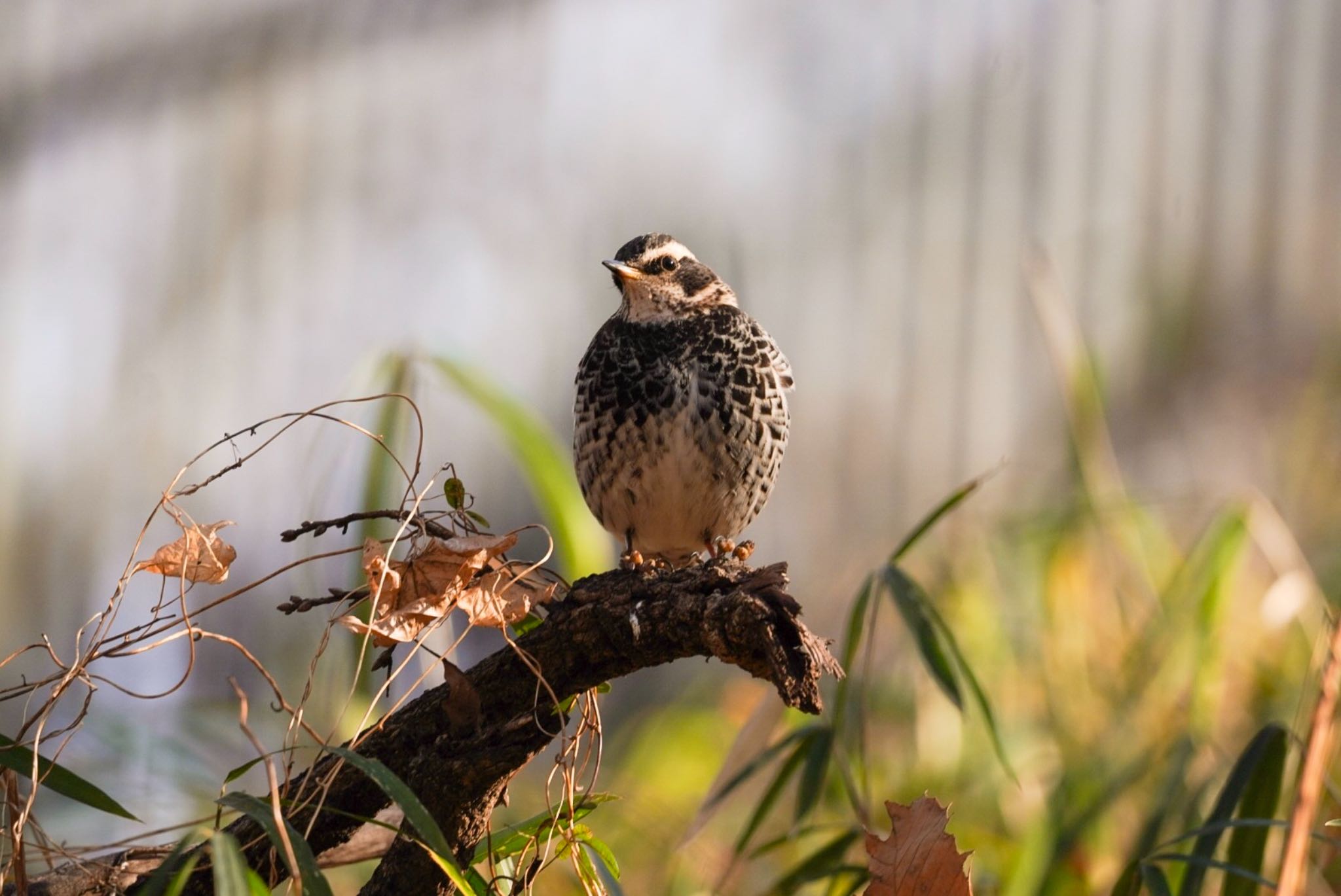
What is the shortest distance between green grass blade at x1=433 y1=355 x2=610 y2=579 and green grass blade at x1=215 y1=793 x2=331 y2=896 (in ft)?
4.03

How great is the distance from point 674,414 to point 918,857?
1.23 m

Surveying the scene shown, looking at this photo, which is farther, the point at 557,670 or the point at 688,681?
the point at 688,681

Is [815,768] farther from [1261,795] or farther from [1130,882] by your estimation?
[1261,795]

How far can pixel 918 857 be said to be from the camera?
138 centimetres

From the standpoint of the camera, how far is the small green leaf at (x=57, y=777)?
1318mm

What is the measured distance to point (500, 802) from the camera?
155 centimetres

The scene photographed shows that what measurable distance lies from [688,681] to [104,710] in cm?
172

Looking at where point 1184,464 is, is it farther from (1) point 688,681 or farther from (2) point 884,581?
(2) point 884,581

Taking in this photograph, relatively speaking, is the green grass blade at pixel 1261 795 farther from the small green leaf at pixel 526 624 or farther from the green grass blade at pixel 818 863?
the small green leaf at pixel 526 624

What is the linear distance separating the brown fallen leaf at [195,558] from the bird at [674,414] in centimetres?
115

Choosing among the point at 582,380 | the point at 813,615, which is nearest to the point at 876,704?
the point at 813,615

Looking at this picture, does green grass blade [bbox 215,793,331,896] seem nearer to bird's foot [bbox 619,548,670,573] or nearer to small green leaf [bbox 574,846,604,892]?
small green leaf [bbox 574,846,604,892]

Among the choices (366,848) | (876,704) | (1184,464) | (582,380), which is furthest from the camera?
(1184,464)

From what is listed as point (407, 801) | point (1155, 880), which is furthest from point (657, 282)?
point (407, 801)
